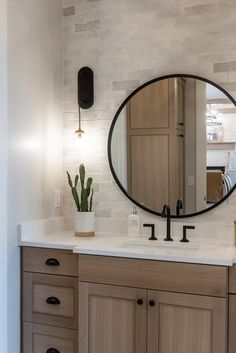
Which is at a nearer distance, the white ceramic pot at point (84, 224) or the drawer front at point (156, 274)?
the drawer front at point (156, 274)

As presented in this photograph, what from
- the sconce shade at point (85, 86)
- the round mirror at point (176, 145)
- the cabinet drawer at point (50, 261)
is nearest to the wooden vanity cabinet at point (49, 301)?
the cabinet drawer at point (50, 261)

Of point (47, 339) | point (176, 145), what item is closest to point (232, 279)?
point (176, 145)

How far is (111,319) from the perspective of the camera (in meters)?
2.18

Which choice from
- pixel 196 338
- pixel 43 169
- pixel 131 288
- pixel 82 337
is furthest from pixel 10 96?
pixel 196 338

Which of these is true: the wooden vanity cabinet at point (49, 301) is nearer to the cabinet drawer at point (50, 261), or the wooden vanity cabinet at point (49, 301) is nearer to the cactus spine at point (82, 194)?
the cabinet drawer at point (50, 261)

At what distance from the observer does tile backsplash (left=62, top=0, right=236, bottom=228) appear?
8.18 feet

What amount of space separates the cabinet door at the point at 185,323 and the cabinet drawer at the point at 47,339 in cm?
53

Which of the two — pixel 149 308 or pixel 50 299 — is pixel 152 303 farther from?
pixel 50 299

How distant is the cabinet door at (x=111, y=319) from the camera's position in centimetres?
212

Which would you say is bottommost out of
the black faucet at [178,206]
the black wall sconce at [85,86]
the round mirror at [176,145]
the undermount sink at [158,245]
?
the undermount sink at [158,245]

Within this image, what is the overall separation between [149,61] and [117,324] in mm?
1675

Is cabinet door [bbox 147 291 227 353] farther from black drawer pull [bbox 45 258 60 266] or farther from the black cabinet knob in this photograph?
black drawer pull [bbox 45 258 60 266]

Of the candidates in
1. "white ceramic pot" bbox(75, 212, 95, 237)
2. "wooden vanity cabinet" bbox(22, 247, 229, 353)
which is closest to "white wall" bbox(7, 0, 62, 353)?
"wooden vanity cabinet" bbox(22, 247, 229, 353)

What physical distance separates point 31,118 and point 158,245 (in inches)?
45.2
